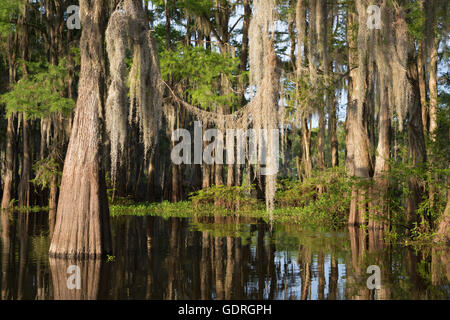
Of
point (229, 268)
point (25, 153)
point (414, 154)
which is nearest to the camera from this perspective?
point (229, 268)

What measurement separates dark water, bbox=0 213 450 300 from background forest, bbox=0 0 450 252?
4.68 ft

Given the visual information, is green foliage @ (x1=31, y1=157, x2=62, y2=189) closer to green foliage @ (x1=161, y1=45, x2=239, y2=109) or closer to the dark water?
green foliage @ (x1=161, y1=45, x2=239, y2=109)

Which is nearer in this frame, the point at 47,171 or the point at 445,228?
the point at 445,228

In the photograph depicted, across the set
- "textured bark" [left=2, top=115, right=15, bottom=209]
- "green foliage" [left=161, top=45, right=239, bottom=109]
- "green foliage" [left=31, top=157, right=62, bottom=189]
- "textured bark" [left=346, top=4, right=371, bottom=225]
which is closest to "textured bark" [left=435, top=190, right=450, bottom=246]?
"textured bark" [left=346, top=4, right=371, bottom=225]

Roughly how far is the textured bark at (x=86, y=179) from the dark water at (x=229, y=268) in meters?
0.53


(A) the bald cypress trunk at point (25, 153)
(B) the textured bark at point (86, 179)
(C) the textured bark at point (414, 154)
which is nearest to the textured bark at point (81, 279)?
(B) the textured bark at point (86, 179)

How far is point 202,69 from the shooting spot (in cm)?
2402

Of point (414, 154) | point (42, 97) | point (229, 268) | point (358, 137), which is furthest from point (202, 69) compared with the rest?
point (229, 268)

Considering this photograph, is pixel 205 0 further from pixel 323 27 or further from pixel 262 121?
pixel 262 121

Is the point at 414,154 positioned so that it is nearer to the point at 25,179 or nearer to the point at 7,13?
the point at 25,179

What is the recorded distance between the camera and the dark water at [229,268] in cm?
764

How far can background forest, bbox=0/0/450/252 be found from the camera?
1126cm

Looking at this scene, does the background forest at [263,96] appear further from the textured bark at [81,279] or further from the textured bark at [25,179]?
the textured bark at [81,279]

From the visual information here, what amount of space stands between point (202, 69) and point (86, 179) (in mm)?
14292
